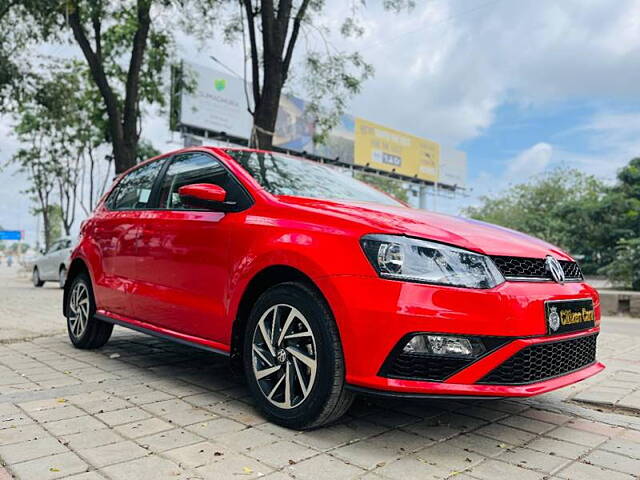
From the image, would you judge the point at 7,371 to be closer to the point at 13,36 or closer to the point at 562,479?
the point at 562,479

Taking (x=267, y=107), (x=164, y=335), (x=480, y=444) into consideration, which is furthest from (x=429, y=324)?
(x=267, y=107)

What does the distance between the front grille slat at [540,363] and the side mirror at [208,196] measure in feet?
6.01

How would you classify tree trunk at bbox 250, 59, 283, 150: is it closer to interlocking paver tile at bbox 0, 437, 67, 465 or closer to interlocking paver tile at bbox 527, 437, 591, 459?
interlocking paver tile at bbox 0, 437, 67, 465

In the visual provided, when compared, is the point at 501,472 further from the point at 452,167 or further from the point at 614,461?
the point at 452,167

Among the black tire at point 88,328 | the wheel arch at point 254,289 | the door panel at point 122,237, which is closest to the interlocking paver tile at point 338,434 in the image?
the wheel arch at point 254,289

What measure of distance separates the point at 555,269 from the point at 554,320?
33 cm

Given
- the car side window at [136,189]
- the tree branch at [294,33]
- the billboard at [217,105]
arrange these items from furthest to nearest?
the billboard at [217,105]
the tree branch at [294,33]
the car side window at [136,189]

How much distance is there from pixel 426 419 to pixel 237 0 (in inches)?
360

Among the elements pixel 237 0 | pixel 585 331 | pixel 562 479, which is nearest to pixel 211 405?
pixel 562 479

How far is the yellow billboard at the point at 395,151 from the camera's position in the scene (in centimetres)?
3925

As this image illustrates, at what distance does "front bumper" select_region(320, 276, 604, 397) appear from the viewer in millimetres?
2607

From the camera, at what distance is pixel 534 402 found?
12.4 ft

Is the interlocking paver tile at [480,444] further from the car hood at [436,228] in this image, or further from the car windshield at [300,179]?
the car windshield at [300,179]

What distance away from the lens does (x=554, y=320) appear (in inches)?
113
